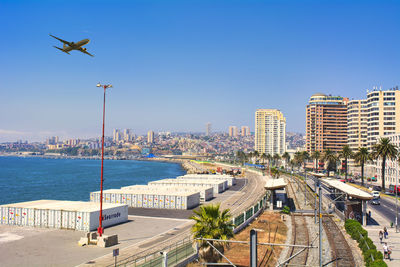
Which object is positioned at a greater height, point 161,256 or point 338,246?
point 161,256

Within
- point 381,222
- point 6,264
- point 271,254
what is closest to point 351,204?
point 381,222

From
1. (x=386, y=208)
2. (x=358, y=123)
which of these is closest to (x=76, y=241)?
(x=386, y=208)

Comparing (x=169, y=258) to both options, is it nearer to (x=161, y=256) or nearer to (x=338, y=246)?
(x=161, y=256)

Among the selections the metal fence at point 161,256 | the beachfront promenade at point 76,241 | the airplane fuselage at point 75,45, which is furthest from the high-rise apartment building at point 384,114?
the airplane fuselage at point 75,45

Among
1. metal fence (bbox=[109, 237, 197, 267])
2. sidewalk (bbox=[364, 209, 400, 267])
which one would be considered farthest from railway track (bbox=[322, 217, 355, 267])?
metal fence (bbox=[109, 237, 197, 267])

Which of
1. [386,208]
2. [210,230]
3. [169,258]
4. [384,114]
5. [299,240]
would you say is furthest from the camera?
[384,114]

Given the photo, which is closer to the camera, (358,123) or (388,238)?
(388,238)

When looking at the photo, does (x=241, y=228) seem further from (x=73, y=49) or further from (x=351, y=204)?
(x=73, y=49)
